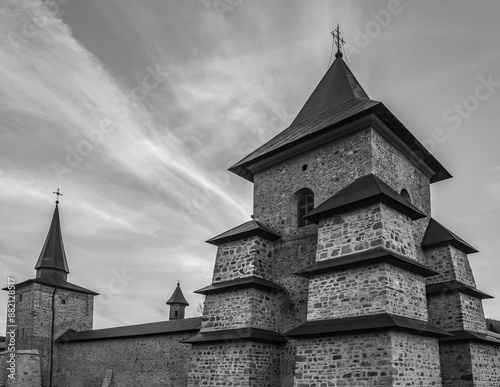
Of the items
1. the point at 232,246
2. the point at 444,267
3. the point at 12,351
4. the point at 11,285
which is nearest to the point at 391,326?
the point at 444,267

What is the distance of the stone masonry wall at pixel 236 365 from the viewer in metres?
11.6

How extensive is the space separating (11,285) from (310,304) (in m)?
24.4

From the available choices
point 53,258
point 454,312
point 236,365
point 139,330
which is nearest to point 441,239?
point 454,312

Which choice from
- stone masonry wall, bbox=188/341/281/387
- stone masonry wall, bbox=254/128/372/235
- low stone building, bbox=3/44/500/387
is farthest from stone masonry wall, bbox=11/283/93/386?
stone masonry wall, bbox=254/128/372/235

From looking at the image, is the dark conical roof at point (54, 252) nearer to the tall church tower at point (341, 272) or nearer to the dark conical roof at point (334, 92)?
the tall church tower at point (341, 272)

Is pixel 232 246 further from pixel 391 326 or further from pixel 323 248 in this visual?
pixel 391 326

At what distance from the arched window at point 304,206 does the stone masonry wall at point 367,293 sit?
2.86 meters

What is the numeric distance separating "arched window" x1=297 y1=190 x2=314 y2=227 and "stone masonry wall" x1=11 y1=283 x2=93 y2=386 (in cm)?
1983

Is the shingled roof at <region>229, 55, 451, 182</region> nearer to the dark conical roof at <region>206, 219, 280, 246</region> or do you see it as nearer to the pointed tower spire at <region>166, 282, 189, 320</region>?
the dark conical roof at <region>206, 219, 280, 246</region>

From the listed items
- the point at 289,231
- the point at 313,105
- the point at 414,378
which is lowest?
the point at 414,378

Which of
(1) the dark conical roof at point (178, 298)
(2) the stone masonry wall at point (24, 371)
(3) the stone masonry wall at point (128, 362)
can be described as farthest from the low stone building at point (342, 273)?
(1) the dark conical roof at point (178, 298)

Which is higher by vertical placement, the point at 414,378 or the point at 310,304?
the point at 310,304

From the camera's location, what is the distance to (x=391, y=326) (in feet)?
29.4

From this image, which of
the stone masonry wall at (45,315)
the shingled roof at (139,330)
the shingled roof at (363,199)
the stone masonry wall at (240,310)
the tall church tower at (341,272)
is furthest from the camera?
the stone masonry wall at (45,315)
